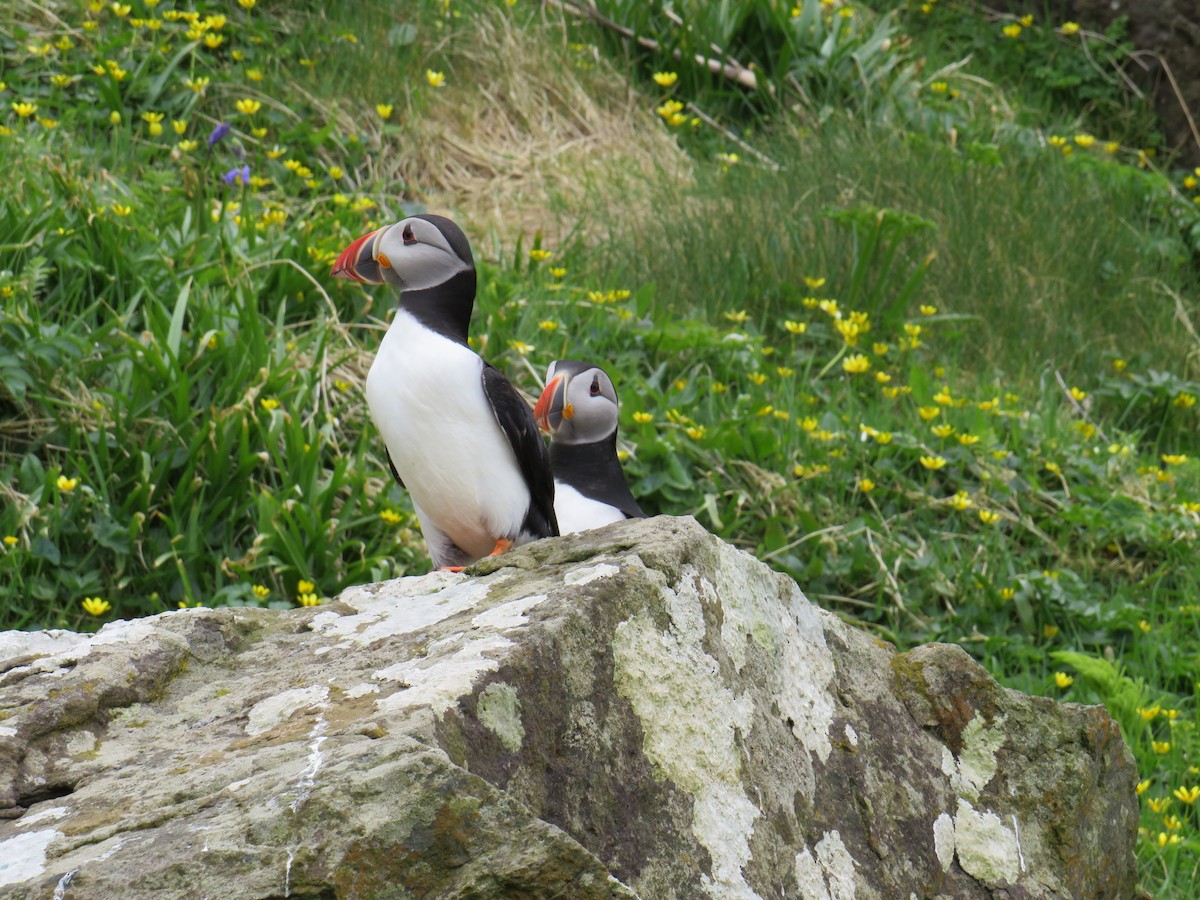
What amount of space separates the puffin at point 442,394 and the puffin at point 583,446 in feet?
0.83

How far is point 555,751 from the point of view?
1800 mm

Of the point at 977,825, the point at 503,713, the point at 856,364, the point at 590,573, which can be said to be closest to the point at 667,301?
the point at 856,364

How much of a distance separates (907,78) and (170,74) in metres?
4.25

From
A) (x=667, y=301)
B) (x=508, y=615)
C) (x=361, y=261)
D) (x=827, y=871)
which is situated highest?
(x=361, y=261)

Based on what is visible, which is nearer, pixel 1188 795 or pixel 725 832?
pixel 725 832

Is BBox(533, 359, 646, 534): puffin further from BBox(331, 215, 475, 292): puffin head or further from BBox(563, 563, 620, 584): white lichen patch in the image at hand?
BBox(563, 563, 620, 584): white lichen patch

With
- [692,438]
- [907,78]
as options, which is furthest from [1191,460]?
[907,78]

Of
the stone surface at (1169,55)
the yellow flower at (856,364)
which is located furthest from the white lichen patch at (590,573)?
the stone surface at (1169,55)

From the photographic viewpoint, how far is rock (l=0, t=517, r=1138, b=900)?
1503 mm

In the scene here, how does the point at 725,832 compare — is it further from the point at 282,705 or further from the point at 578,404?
the point at 578,404

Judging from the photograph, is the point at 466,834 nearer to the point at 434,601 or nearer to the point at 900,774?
the point at 434,601

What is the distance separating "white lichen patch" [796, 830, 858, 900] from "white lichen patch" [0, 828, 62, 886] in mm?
1054

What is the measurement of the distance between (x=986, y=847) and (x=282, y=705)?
125cm

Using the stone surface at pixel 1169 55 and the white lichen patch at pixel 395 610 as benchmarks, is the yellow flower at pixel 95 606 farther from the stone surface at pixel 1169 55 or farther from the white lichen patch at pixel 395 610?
the stone surface at pixel 1169 55
